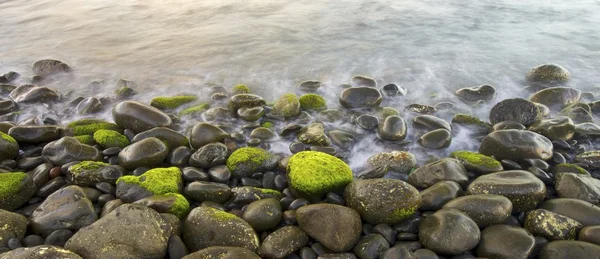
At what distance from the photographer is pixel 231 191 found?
11.8 feet

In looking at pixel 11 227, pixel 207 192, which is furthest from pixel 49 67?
pixel 207 192

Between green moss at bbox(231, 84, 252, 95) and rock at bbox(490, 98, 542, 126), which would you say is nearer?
rock at bbox(490, 98, 542, 126)

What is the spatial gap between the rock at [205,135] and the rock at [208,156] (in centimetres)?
21

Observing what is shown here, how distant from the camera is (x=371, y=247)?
2945 millimetres

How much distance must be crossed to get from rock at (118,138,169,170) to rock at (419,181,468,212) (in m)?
2.59

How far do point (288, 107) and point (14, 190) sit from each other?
10.1 ft

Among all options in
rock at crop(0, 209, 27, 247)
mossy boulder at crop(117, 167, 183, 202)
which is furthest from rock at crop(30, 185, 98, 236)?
mossy boulder at crop(117, 167, 183, 202)

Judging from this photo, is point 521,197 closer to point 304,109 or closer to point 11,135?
point 304,109

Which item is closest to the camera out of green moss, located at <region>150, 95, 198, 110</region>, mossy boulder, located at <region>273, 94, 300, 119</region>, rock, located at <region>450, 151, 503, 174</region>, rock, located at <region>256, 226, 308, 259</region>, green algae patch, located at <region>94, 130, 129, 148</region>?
rock, located at <region>256, 226, 308, 259</region>

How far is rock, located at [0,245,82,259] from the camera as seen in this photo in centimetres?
250

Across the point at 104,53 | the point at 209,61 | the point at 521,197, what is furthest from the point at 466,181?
the point at 104,53

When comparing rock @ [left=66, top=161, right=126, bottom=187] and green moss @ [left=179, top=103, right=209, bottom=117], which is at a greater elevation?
rock @ [left=66, top=161, right=126, bottom=187]

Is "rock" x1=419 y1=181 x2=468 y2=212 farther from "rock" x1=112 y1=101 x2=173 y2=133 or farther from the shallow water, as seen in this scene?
"rock" x1=112 y1=101 x2=173 y2=133

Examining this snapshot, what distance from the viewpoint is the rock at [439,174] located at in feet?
12.2
